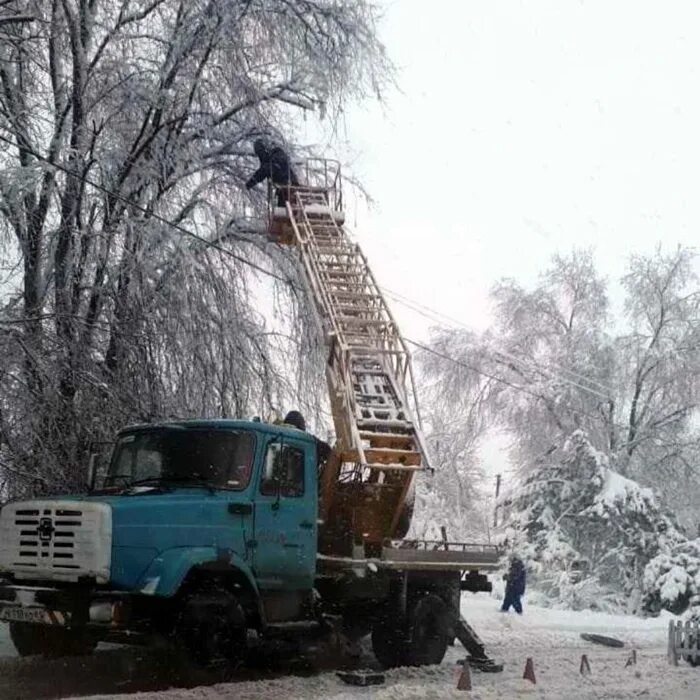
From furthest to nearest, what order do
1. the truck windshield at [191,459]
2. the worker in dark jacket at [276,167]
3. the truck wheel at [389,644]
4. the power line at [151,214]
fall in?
1. the worker in dark jacket at [276,167]
2. the power line at [151,214]
3. the truck wheel at [389,644]
4. the truck windshield at [191,459]

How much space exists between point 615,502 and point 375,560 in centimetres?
1487

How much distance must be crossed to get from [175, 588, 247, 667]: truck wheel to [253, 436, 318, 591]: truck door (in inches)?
22.2

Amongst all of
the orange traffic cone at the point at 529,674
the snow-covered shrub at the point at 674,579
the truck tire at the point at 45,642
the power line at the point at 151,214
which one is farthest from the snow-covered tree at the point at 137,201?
the snow-covered shrub at the point at 674,579

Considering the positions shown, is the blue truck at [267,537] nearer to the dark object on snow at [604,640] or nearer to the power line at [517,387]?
the dark object on snow at [604,640]

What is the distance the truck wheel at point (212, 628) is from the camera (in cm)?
855

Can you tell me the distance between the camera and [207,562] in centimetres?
880

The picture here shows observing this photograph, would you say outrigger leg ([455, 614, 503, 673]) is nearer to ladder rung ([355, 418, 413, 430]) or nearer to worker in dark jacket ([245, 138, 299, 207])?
ladder rung ([355, 418, 413, 430])

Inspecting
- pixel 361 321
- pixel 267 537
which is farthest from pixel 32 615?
pixel 361 321

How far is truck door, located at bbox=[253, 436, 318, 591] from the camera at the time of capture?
375 inches

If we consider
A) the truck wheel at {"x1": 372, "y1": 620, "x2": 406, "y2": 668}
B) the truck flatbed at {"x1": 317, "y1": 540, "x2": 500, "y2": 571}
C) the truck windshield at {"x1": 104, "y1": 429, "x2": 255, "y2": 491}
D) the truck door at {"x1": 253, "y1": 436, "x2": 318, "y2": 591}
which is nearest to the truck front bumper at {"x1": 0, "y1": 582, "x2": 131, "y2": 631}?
the truck windshield at {"x1": 104, "y1": 429, "x2": 255, "y2": 491}

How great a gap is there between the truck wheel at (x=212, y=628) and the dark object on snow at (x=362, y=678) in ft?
3.70

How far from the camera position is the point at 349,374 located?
35.3 ft

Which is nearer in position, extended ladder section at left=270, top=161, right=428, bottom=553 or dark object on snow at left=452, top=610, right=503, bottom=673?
extended ladder section at left=270, top=161, right=428, bottom=553

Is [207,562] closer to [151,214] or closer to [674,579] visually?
[151,214]
